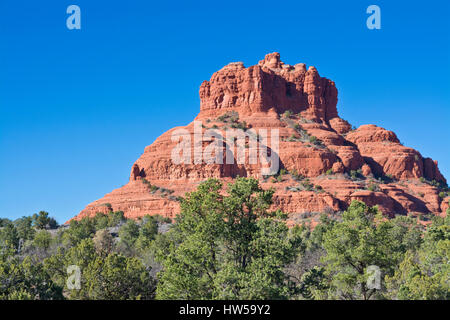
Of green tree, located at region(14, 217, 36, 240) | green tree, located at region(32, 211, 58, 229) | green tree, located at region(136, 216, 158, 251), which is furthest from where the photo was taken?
green tree, located at region(32, 211, 58, 229)

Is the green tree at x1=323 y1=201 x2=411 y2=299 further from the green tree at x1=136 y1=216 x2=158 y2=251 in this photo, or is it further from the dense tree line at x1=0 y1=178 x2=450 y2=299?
the green tree at x1=136 y1=216 x2=158 y2=251

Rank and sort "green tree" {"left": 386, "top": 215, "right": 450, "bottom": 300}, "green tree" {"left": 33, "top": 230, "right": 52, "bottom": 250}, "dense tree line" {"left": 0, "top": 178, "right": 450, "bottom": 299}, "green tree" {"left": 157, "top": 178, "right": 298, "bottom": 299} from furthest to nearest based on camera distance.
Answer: "green tree" {"left": 33, "top": 230, "right": 52, "bottom": 250} → "green tree" {"left": 386, "top": 215, "right": 450, "bottom": 300} → "dense tree line" {"left": 0, "top": 178, "right": 450, "bottom": 299} → "green tree" {"left": 157, "top": 178, "right": 298, "bottom": 299}

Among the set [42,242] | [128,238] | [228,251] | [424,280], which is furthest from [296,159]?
[228,251]

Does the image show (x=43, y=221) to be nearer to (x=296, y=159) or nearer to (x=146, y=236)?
(x=146, y=236)

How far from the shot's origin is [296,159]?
Answer: 388 feet

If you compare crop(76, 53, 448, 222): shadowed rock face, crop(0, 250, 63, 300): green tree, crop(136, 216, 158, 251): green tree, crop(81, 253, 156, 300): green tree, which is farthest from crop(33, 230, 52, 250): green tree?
crop(81, 253, 156, 300): green tree

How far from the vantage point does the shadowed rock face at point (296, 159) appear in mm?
109375

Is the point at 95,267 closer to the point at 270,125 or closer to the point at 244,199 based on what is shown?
the point at 244,199

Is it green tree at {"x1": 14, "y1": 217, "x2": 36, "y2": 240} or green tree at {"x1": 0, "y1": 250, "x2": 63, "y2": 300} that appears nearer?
green tree at {"x1": 0, "y1": 250, "x2": 63, "y2": 300}

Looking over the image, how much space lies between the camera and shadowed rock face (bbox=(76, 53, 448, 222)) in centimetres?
10938

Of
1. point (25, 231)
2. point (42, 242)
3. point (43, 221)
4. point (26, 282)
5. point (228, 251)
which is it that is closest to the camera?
point (228, 251)
